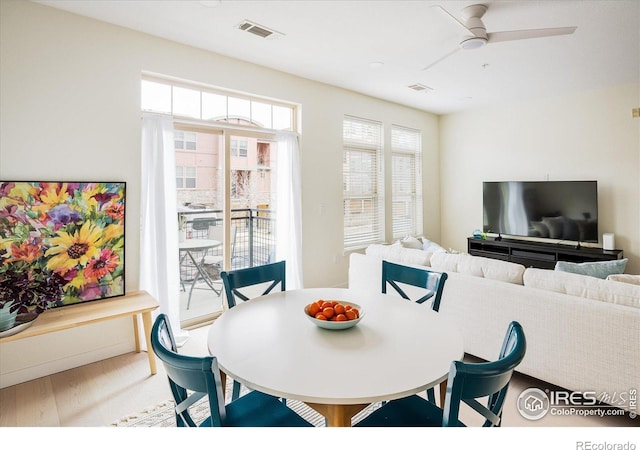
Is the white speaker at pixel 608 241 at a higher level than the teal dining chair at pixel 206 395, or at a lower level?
higher

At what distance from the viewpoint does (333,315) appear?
155cm

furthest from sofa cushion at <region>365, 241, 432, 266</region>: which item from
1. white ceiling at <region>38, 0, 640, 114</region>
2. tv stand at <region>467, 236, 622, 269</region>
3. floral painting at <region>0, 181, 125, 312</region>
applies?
tv stand at <region>467, 236, 622, 269</region>

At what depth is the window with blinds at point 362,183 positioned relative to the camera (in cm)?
488

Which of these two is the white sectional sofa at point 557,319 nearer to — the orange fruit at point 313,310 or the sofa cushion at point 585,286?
the sofa cushion at point 585,286

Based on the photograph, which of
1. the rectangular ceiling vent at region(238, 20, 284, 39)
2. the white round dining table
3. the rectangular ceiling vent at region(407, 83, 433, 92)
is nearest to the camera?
the white round dining table

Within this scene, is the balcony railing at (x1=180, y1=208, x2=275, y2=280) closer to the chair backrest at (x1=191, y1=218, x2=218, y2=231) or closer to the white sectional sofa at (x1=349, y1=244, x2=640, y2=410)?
the chair backrest at (x1=191, y1=218, x2=218, y2=231)

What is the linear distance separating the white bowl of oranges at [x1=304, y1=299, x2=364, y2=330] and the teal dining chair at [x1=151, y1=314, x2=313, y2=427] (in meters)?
0.38

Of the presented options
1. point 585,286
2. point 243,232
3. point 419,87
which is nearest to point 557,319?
point 585,286

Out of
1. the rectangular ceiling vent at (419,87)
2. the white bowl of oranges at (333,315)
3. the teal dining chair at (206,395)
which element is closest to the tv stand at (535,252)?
the rectangular ceiling vent at (419,87)

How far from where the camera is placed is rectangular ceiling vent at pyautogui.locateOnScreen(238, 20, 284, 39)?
285 centimetres

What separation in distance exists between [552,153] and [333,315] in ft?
16.4

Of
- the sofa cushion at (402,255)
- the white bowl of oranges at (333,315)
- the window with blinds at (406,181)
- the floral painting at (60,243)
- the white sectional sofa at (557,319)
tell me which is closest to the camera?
the white bowl of oranges at (333,315)

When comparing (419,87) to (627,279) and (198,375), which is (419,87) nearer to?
(627,279)

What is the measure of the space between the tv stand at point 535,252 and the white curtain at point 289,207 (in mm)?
3024
